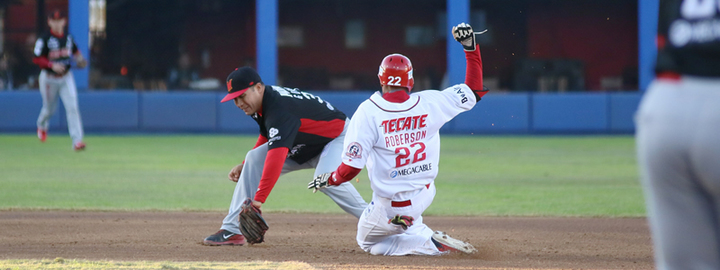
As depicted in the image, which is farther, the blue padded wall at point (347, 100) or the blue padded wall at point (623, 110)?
the blue padded wall at point (347, 100)

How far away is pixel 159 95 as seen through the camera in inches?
666

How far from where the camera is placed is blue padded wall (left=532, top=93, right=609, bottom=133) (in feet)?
54.3

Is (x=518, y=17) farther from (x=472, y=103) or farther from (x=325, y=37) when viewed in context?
(x=472, y=103)

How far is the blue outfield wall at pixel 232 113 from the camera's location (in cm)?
1645

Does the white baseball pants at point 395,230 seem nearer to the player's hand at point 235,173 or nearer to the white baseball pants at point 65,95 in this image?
the player's hand at point 235,173

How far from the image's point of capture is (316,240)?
17.6 ft

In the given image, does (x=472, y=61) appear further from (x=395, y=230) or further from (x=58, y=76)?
(x=58, y=76)

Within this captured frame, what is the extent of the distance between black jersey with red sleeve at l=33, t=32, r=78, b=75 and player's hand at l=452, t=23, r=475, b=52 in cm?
873

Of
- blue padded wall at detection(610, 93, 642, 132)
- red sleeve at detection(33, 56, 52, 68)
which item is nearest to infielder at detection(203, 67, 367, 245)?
red sleeve at detection(33, 56, 52, 68)

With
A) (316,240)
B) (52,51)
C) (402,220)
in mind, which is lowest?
(316,240)

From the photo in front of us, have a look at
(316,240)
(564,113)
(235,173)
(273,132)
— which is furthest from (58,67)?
(564,113)

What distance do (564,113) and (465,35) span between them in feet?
42.0

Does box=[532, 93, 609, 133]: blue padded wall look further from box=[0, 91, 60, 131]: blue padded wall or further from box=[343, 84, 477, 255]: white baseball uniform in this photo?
box=[343, 84, 477, 255]: white baseball uniform

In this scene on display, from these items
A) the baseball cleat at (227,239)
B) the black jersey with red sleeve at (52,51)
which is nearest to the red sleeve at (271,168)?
the baseball cleat at (227,239)
